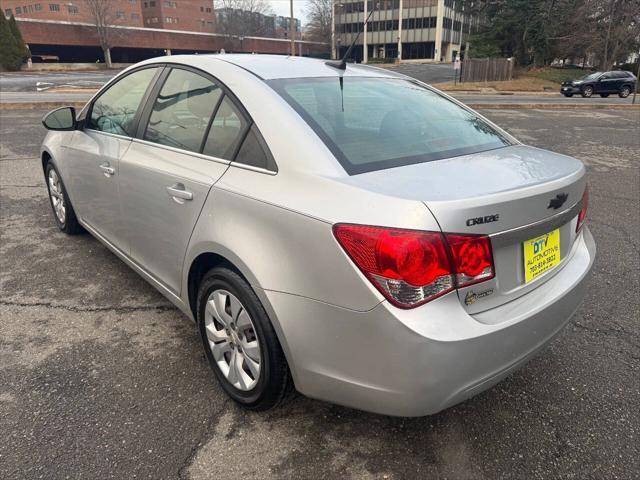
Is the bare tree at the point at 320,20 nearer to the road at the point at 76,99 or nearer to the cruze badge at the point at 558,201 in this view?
the road at the point at 76,99

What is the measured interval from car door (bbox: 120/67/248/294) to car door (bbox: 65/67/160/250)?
0.17m

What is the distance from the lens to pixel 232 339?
2320 millimetres

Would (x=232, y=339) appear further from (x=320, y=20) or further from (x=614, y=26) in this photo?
(x=320, y=20)

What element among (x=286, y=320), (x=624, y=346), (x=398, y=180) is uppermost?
(x=398, y=180)

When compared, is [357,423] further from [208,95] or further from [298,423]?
[208,95]

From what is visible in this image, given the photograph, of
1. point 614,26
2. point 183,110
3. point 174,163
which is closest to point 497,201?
point 174,163

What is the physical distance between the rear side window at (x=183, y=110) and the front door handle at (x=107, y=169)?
391 millimetres

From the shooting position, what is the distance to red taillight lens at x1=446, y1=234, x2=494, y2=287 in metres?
1.70

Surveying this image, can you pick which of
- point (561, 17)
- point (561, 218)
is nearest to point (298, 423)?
point (561, 218)

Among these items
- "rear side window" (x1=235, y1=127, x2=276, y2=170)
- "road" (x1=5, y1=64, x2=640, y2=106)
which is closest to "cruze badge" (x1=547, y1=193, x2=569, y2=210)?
"rear side window" (x1=235, y1=127, x2=276, y2=170)

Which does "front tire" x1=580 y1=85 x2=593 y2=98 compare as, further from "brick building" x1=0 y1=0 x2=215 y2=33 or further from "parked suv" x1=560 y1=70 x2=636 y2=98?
"brick building" x1=0 y1=0 x2=215 y2=33

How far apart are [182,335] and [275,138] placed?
1.51m

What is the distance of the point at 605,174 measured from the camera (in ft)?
23.9

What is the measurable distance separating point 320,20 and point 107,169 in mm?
80816
